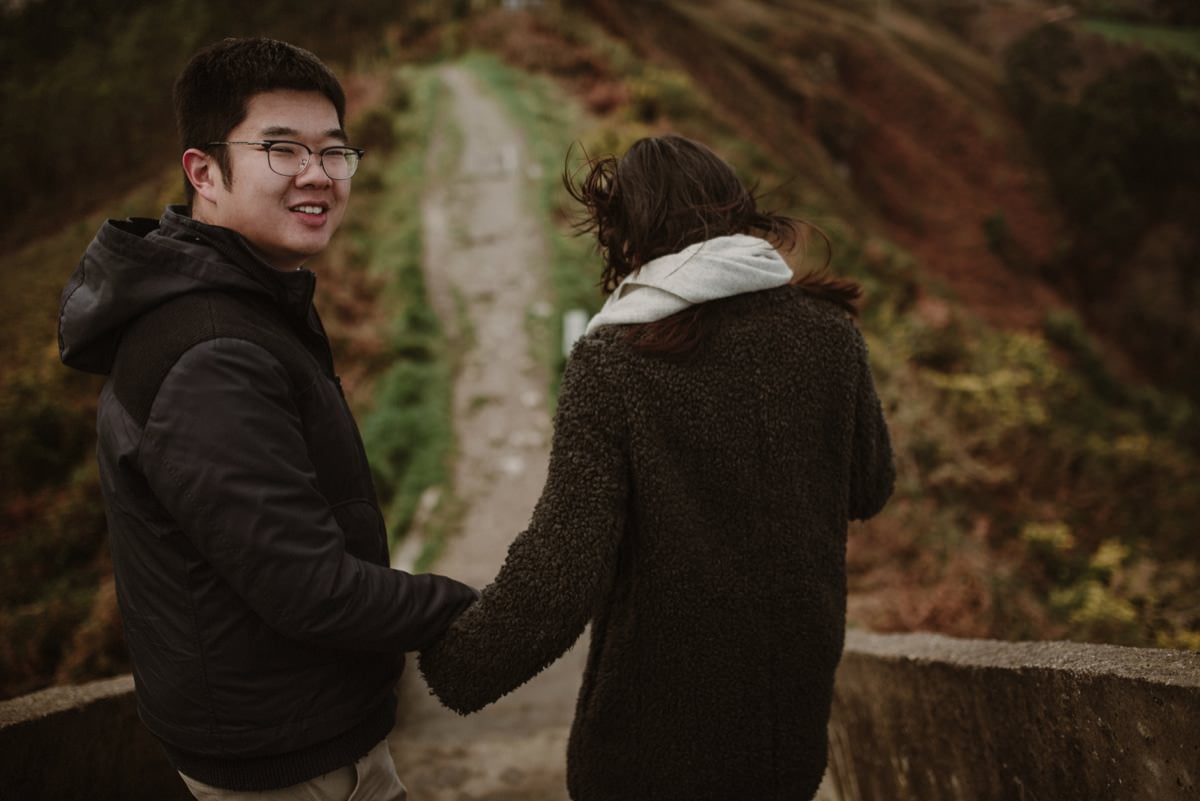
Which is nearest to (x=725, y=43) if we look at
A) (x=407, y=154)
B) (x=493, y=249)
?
(x=407, y=154)

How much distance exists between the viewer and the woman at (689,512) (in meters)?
1.64

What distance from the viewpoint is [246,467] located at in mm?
1402

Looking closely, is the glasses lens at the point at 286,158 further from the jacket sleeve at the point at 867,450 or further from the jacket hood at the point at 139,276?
the jacket sleeve at the point at 867,450

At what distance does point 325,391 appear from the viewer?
5.48ft

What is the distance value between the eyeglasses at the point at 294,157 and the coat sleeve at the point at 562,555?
26.4 inches

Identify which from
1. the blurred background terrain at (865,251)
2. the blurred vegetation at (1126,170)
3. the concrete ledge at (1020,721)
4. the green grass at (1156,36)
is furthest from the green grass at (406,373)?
the blurred vegetation at (1126,170)

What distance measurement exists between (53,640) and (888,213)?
70.4 feet

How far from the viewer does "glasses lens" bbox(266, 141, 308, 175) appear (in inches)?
65.1

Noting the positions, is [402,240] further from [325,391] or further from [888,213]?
[888,213]

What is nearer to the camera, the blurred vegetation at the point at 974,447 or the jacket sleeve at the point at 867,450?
the jacket sleeve at the point at 867,450

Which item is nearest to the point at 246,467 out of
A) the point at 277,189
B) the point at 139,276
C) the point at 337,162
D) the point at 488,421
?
the point at 139,276

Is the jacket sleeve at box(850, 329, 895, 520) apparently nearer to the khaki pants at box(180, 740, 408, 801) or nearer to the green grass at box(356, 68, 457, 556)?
the khaki pants at box(180, 740, 408, 801)

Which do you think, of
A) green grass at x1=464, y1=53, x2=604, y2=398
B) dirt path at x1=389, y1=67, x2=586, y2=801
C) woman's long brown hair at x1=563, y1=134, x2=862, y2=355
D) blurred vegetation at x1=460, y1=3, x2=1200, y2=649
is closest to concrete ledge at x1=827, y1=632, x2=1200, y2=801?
woman's long brown hair at x1=563, y1=134, x2=862, y2=355

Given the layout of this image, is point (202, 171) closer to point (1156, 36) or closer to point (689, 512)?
point (689, 512)
